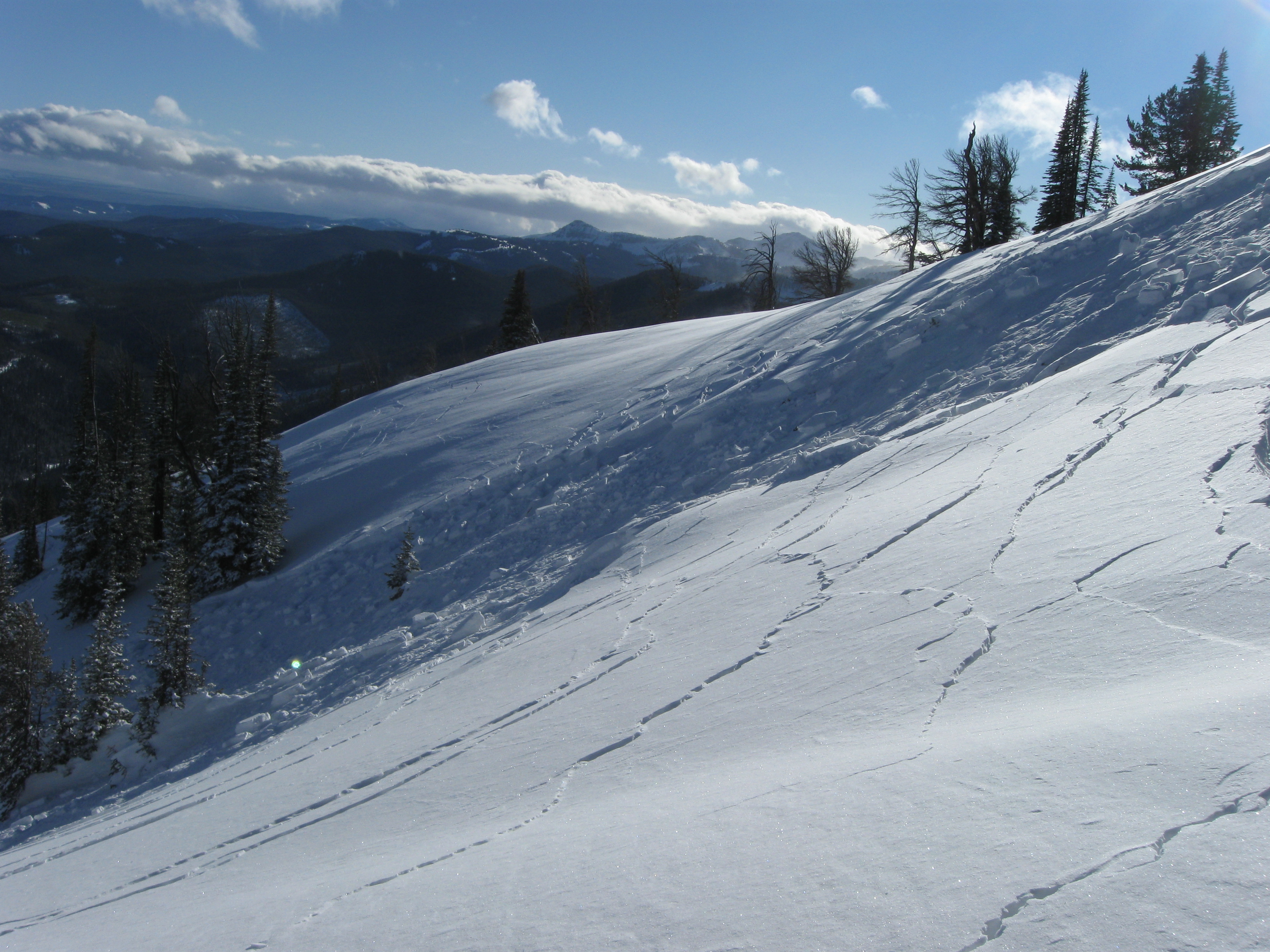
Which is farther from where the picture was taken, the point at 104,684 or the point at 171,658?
the point at 171,658

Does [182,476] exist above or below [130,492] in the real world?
above

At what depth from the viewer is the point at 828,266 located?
3944cm

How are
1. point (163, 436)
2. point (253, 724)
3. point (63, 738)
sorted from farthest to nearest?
point (163, 436)
point (63, 738)
point (253, 724)

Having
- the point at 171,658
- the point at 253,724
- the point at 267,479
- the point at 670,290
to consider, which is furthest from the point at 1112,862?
the point at 670,290

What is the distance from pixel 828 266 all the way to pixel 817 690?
38.6m

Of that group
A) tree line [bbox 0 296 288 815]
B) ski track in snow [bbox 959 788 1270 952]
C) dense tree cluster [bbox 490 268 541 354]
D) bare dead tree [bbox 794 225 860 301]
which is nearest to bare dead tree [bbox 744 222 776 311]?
bare dead tree [bbox 794 225 860 301]

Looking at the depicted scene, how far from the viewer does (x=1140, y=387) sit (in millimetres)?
8422

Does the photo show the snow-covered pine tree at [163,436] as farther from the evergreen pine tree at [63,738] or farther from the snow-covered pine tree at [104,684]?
the evergreen pine tree at [63,738]

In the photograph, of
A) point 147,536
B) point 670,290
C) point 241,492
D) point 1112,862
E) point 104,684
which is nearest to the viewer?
point 1112,862

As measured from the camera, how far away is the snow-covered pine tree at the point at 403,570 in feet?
46.9

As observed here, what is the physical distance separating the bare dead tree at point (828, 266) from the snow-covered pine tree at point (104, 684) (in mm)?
34621

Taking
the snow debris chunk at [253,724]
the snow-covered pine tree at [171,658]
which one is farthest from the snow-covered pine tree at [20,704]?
the snow debris chunk at [253,724]

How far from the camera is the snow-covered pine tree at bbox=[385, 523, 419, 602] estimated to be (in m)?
14.3

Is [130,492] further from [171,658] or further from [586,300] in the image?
[586,300]
